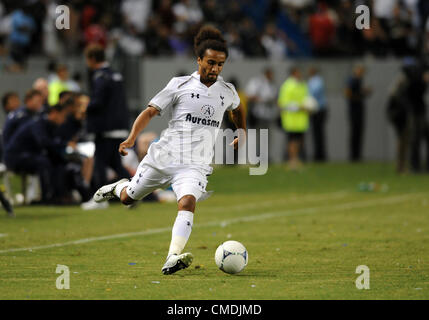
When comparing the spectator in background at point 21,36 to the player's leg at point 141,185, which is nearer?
the player's leg at point 141,185

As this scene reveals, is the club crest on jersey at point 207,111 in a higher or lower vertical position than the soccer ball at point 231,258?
higher

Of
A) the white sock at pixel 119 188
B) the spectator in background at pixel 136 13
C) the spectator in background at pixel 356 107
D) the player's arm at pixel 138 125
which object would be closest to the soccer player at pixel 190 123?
the player's arm at pixel 138 125

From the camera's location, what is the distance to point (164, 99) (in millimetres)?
A: 8797

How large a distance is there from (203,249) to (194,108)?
2.11 m

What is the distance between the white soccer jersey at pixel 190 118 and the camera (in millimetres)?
8836

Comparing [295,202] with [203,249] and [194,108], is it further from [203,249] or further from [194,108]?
[194,108]

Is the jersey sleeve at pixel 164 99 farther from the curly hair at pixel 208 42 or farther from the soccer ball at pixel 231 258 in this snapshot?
the soccer ball at pixel 231 258

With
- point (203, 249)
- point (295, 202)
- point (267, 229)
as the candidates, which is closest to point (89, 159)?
point (295, 202)

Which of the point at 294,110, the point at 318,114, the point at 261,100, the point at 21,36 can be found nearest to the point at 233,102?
the point at 294,110

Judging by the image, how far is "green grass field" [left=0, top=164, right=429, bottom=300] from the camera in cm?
761

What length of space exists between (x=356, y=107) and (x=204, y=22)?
5.06 m

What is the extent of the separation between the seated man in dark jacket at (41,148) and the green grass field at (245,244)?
0.86 metres

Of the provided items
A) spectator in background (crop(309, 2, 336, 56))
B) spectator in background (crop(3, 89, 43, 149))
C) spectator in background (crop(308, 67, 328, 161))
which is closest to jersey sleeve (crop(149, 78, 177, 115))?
spectator in background (crop(3, 89, 43, 149))

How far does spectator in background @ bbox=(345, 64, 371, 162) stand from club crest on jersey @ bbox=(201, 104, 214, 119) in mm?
18177
